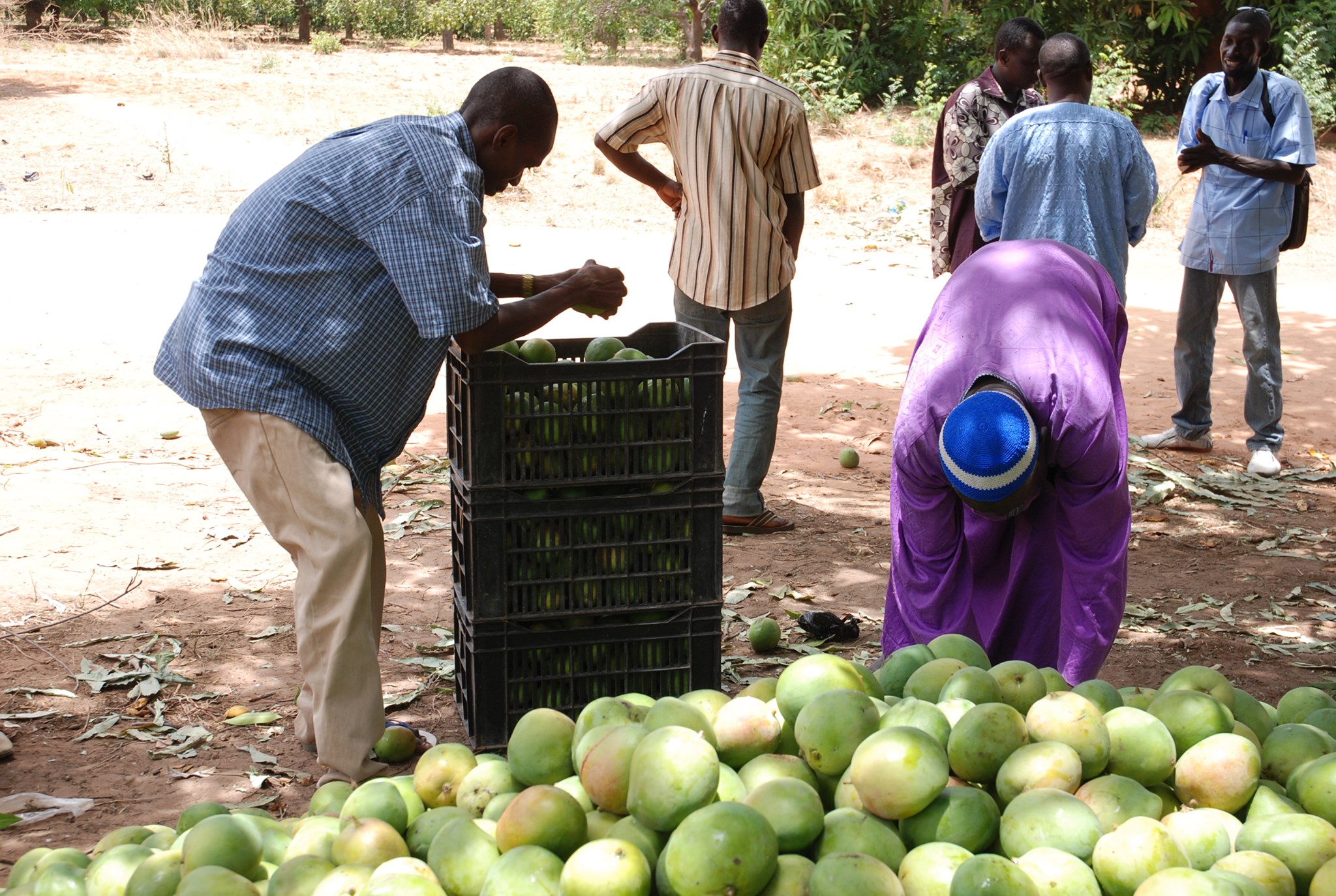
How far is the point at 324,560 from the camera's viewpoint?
3246 millimetres

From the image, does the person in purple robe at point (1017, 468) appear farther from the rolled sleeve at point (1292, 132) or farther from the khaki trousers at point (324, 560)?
the rolled sleeve at point (1292, 132)

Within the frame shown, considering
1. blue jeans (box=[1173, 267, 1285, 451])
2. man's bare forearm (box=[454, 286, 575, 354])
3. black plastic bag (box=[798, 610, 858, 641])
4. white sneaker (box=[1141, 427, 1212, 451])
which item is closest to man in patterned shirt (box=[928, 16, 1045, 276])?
blue jeans (box=[1173, 267, 1285, 451])

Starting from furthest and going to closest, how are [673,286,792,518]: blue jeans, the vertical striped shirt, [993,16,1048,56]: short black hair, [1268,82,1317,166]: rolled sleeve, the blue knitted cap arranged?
[1268,82,1317,166]: rolled sleeve
[993,16,1048,56]: short black hair
[673,286,792,518]: blue jeans
the vertical striped shirt
the blue knitted cap

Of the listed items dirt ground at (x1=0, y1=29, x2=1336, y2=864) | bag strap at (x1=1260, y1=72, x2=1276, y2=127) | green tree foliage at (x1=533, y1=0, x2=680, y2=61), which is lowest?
dirt ground at (x1=0, y1=29, x2=1336, y2=864)

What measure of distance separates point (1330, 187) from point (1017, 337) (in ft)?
48.3

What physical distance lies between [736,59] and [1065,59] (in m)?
1.41

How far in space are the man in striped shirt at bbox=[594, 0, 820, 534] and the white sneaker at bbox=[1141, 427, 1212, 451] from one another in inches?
113

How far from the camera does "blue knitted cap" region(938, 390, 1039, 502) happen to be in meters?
2.97

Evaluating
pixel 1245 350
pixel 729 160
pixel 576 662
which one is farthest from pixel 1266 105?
pixel 576 662

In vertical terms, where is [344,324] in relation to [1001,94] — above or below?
below

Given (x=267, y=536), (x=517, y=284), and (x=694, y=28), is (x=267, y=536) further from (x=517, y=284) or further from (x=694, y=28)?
(x=694, y=28)

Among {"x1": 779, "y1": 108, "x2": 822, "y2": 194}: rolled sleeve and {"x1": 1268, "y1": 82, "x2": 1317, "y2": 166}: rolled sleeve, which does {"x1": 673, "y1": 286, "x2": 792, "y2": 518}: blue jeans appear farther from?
{"x1": 1268, "y1": 82, "x2": 1317, "y2": 166}: rolled sleeve

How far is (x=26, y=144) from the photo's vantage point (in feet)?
53.2

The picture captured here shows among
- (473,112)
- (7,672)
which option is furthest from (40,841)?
(473,112)
